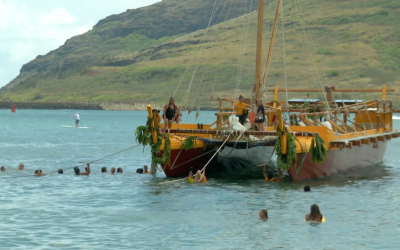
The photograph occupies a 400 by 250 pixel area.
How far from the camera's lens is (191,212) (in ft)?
82.0

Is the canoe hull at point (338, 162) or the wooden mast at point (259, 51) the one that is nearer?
the canoe hull at point (338, 162)

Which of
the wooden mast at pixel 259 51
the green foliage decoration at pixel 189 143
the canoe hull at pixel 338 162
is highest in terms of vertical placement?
the wooden mast at pixel 259 51

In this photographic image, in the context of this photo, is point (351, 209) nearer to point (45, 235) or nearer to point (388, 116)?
point (45, 235)

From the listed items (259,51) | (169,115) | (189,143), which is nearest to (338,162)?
(259,51)

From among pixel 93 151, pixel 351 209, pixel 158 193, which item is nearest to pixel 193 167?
pixel 158 193

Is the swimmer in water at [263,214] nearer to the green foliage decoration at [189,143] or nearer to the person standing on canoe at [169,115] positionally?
the green foliage decoration at [189,143]

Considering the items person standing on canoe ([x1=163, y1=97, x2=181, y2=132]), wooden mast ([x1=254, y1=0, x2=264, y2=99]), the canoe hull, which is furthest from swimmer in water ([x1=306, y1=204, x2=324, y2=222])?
wooden mast ([x1=254, y1=0, x2=264, y2=99])

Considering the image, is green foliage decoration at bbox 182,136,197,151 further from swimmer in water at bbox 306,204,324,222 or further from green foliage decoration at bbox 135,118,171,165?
swimmer in water at bbox 306,204,324,222

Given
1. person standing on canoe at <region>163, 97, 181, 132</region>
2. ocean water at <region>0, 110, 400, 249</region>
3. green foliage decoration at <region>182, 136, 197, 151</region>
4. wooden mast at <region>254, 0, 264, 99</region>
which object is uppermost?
wooden mast at <region>254, 0, 264, 99</region>

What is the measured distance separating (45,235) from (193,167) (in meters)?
13.1

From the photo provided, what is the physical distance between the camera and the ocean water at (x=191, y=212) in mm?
20750

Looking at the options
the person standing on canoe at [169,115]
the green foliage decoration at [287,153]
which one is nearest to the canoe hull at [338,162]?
the green foliage decoration at [287,153]

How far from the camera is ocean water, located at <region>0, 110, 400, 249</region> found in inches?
817

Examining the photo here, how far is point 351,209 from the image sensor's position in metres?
26.0
